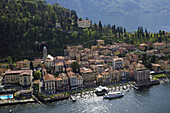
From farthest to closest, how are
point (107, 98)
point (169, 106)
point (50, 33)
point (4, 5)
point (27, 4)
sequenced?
1. point (27, 4)
2. point (4, 5)
3. point (50, 33)
4. point (107, 98)
5. point (169, 106)

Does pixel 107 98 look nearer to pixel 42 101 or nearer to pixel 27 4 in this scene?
pixel 42 101

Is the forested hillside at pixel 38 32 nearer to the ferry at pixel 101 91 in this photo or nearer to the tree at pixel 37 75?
the tree at pixel 37 75

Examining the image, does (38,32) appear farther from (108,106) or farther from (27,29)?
(108,106)

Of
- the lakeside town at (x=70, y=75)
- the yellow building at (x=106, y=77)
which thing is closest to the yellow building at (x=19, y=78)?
the lakeside town at (x=70, y=75)

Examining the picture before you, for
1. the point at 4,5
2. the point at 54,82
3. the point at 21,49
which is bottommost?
the point at 54,82

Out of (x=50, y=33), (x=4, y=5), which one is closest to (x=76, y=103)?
(x=50, y=33)

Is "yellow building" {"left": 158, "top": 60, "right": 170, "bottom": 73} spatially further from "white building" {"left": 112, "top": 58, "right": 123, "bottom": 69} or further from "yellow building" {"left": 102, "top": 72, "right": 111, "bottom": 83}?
"yellow building" {"left": 102, "top": 72, "right": 111, "bottom": 83}

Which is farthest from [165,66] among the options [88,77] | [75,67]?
[75,67]

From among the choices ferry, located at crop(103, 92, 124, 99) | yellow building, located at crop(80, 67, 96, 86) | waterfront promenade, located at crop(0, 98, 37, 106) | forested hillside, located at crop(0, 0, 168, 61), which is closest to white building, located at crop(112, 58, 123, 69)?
yellow building, located at crop(80, 67, 96, 86)
